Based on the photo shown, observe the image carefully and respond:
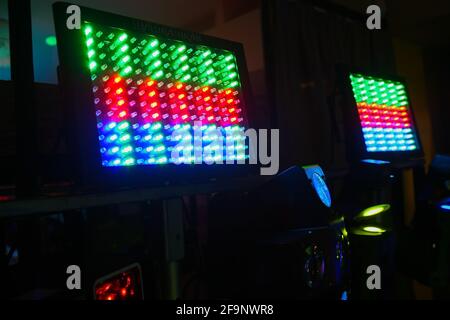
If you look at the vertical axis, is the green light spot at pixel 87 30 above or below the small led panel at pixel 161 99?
above

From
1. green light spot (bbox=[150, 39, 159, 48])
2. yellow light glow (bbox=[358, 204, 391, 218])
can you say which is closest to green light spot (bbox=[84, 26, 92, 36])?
green light spot (bbox=[150, 39, 159, 48])

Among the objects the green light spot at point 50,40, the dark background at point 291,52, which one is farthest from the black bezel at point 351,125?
the green light spot at point 50,40

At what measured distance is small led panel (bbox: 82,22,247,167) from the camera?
710mm

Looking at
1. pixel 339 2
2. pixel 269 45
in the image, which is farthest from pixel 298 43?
pixel 339 2

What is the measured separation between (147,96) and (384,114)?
113cm

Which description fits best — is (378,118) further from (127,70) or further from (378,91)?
(127,70)

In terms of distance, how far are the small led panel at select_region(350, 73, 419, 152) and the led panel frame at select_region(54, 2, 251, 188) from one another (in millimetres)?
612

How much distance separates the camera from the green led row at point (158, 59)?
0.72 m

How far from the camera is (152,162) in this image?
2.48ft

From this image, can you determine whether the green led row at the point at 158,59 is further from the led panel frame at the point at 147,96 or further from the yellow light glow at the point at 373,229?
the yellow light glow at the point at 373,229

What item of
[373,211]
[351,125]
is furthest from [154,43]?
[351,125]

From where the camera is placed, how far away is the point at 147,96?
0.79 metres

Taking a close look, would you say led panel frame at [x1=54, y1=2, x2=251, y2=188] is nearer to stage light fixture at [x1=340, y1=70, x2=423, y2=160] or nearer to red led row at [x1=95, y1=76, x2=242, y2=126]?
red led row at [x1=95, y1=76, x2=242, y2=126]
